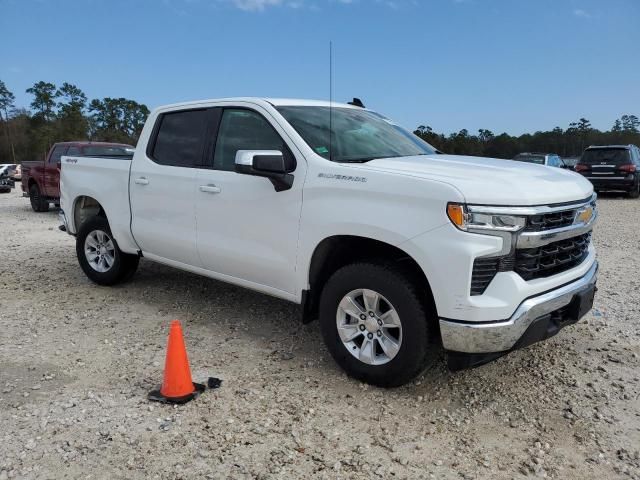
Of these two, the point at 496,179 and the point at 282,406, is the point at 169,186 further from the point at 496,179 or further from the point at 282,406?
the point at 496,179

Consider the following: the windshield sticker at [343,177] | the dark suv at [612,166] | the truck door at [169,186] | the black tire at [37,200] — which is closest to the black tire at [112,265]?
the truck door at [169,186]

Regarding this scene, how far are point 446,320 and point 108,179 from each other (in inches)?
158

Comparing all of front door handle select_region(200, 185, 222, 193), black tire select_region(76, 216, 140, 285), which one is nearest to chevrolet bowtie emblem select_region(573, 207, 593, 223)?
front door handle select_region(200, 185, 222, 193)

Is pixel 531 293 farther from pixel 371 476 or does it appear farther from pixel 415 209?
pixel 371 476

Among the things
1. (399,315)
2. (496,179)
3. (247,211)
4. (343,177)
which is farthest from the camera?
(247,211)

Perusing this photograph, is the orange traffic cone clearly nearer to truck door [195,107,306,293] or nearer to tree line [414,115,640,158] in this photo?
truck door [195,107,306,293]

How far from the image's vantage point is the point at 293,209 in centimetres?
397

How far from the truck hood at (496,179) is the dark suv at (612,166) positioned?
14.9 meters

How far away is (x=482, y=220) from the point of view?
10.2 feet

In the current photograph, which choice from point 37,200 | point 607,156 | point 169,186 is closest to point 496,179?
point 169,186

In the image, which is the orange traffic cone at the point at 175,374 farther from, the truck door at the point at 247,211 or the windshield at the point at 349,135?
the windshield at the point at 349,135

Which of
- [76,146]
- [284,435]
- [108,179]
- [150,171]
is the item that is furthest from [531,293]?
[76,146]

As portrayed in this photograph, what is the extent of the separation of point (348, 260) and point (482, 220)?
1135mm

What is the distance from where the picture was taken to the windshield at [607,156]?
17.2 metres
